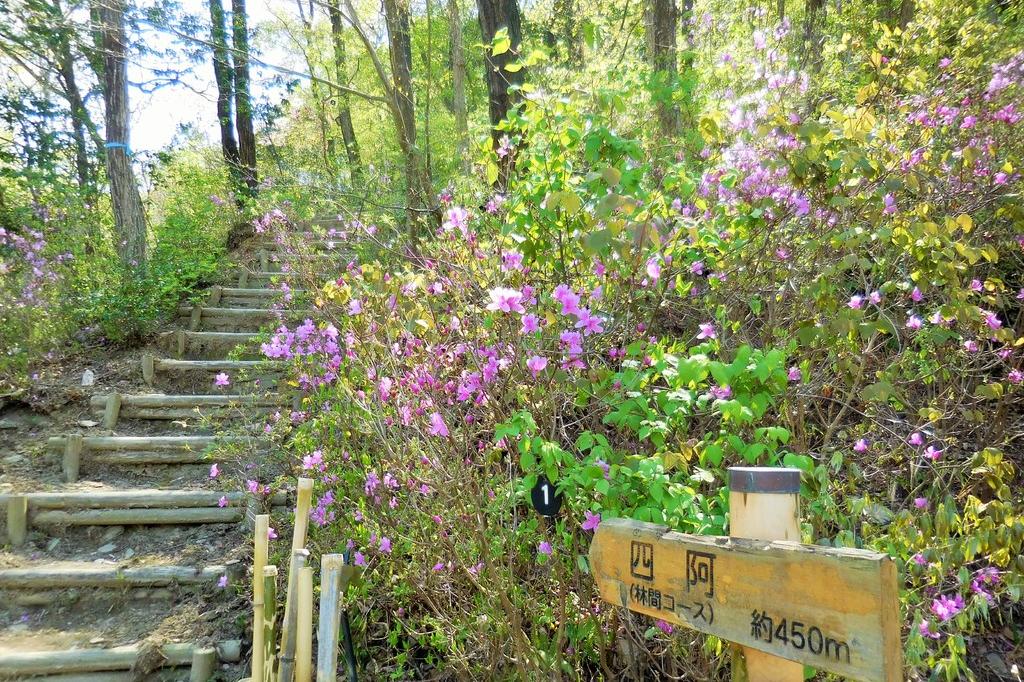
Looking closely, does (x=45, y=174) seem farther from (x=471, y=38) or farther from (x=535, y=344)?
(x=471, y=38)

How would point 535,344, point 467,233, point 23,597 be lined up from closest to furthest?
point 535,344 → point 467,233 → point 23,597

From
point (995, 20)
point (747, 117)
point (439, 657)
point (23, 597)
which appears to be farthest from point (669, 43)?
point (23, 597)

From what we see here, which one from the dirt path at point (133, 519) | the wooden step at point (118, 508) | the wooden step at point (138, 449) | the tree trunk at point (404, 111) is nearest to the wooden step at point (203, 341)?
the dirt path at point (133, 519)

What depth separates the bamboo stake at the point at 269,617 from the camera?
8.18 ft

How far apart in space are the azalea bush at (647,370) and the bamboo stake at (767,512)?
350 millimetres

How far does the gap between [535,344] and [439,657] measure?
5.02 ft

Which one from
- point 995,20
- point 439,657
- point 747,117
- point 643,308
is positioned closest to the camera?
point 643,308

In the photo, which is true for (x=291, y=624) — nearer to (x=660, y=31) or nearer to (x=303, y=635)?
(x=303, y=635)

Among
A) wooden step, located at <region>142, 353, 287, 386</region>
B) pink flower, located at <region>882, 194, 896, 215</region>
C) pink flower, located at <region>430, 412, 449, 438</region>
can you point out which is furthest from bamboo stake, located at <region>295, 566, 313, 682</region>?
wooden step, located at <region>142, 353, 287, 386</region>

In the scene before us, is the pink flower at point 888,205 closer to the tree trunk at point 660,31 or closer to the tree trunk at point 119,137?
the tree trunk at point 660,31

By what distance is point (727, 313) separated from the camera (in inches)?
101

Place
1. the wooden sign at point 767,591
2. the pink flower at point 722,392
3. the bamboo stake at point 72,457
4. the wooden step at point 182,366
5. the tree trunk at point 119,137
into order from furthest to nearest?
the tree trunk at point 119,137 → the wooden step at point 182,366 → the bamboo stake at point 72,457 → the pink flower at point 722,392 → the wooden sign at point 767,591

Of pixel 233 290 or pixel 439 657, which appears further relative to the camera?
pixel 233 290

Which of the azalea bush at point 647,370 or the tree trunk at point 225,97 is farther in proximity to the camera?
the tree trunk at point 225,97
